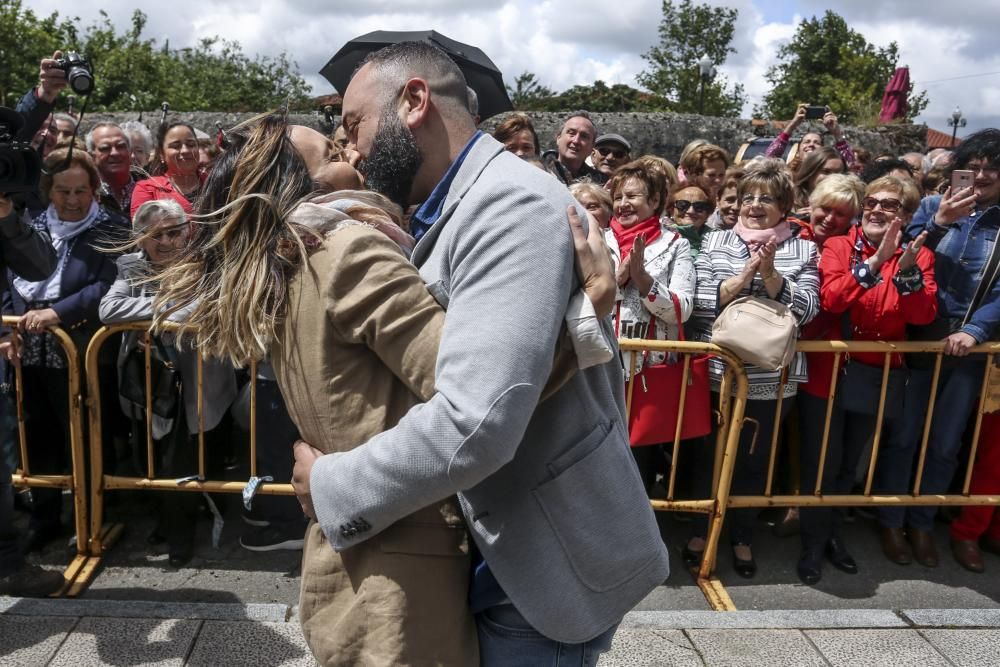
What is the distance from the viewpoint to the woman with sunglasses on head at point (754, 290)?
3896 mm

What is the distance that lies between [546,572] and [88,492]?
3366mm

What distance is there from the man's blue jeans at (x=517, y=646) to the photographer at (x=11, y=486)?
8.95ft

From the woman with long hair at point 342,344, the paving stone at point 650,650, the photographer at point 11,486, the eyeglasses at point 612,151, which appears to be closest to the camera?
the woman with long hair at point 342,344

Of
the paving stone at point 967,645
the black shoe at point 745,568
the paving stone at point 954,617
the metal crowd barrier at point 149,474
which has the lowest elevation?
the black shoe at point 745,568

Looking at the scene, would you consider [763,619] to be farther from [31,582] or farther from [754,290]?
[31,582]

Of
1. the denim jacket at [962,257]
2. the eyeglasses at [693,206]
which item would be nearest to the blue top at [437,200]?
the eyeglasses at [693,206]

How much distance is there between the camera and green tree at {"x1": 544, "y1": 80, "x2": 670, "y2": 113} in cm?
1805

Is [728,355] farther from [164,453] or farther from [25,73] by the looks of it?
[25,73]

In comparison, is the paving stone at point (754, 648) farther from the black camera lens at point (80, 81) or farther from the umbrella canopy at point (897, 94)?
the umbrella canopy at point (897, 94)

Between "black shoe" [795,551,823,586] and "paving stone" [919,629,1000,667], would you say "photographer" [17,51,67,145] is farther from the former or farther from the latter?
"paving stone" [919,629,1000,667]

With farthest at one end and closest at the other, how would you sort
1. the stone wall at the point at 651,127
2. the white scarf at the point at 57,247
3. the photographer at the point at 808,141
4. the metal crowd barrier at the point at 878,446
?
the stone wall at the point at 651,127, the photographer at the point at 808,141, the white scarf at the point at 57,247, the metal crowd barrier at the point at 878,446

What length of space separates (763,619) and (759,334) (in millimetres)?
1205

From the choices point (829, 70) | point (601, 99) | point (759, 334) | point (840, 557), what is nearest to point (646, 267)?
point (759, 334)

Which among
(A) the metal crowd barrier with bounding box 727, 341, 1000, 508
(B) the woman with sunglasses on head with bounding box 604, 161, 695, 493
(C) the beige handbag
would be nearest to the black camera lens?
(B) the woman with sunglasses on head with bounding box 604, 161, 695, 493
